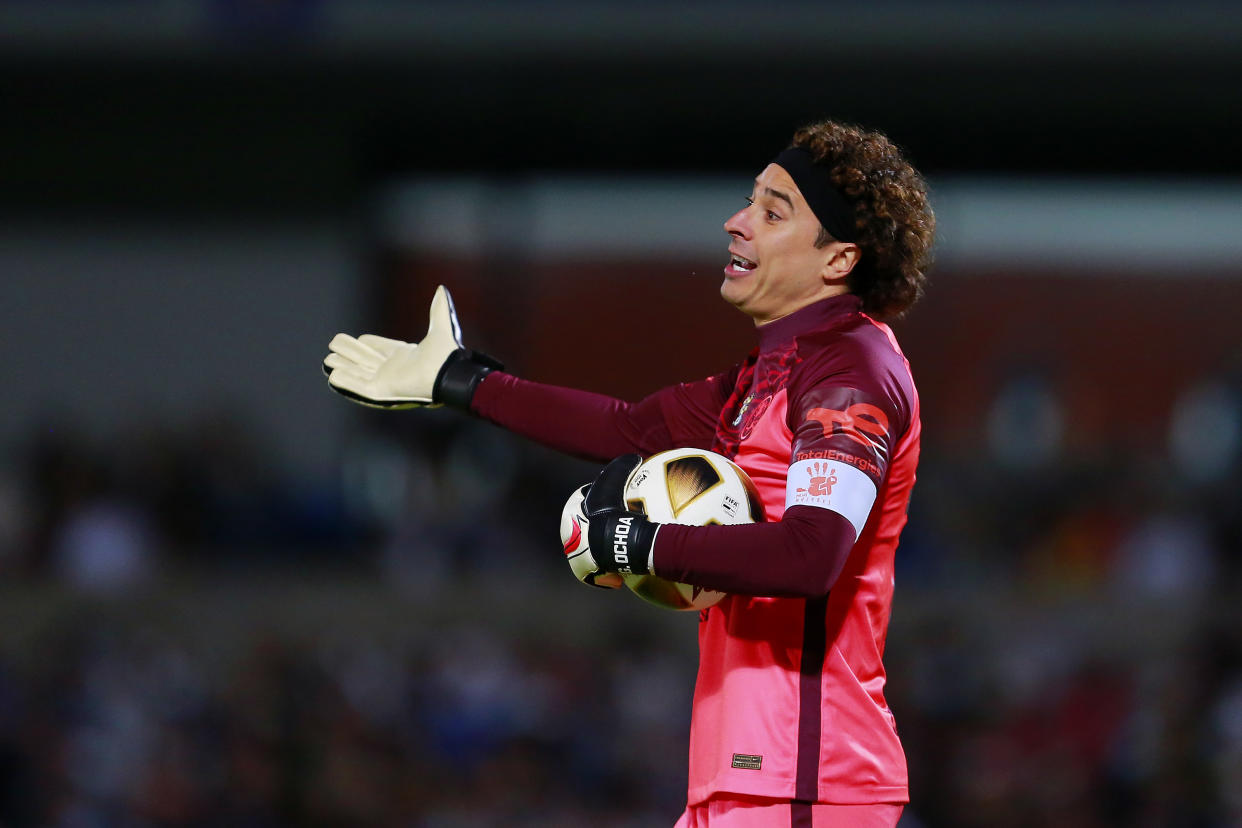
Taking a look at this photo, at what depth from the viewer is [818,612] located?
277 cm

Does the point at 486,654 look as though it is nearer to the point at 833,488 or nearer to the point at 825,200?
the point at 825,200

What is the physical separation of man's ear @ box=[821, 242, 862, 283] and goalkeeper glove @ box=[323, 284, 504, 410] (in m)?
0.84

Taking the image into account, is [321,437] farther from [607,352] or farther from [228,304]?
[607,352]

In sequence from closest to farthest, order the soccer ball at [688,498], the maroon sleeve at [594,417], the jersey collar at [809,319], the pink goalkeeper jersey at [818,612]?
1. the pink goalkeeper jersey at [818,612]
2. the soccer ball at [688,498]
3. the jersey collar at [809,319]
4. the maroon sleeve at [594,417]

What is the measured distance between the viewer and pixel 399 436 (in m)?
9.45

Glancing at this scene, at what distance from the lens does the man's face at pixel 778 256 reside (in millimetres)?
2943

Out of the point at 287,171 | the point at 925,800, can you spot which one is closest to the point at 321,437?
the point at 287,171

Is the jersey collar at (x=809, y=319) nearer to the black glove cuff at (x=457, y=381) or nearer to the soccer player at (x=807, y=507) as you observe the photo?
the soccer player at (x=807, y=507)

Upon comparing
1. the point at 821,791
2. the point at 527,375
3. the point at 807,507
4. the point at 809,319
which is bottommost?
the point at 821,791

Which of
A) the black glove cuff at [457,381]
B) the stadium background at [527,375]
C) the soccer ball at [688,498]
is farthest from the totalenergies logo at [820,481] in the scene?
the stadium background at [527,375]

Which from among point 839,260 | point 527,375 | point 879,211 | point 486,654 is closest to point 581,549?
point 839,260

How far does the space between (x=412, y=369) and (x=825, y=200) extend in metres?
1.01

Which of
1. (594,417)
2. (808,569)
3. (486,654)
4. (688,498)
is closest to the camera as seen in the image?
(808,569)

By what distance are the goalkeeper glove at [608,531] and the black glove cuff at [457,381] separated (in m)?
0.57
